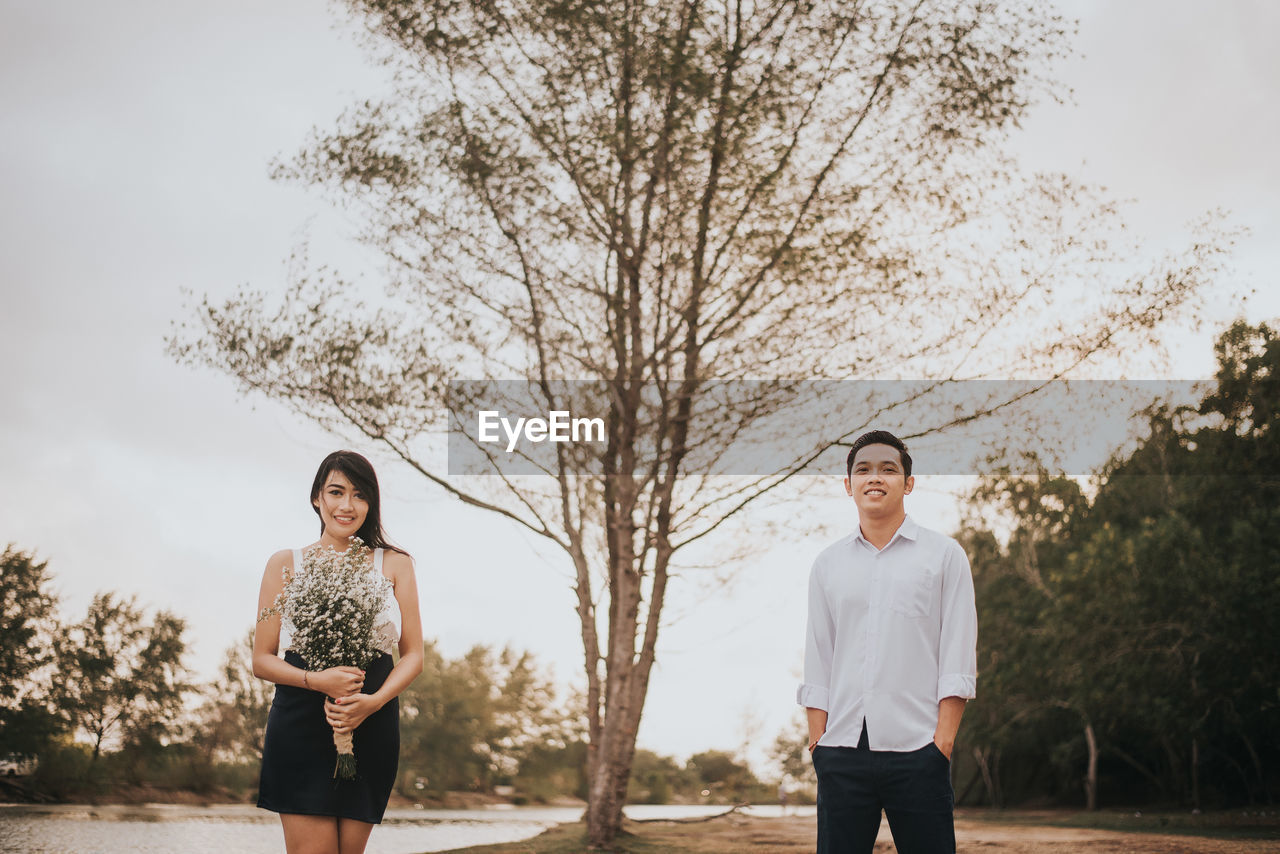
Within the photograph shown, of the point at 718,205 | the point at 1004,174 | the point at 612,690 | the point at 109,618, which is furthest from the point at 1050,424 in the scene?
the point at 109,618

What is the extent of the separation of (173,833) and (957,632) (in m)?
13.1

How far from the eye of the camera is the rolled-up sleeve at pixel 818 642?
3.91 m

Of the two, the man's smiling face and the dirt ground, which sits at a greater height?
the man's smiling face

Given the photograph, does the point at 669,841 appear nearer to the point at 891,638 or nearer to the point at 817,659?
the point at 817,659

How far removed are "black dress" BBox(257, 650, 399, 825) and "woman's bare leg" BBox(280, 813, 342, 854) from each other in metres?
0.03

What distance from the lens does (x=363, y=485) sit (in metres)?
3.62

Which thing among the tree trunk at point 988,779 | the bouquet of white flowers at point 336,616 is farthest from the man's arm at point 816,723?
the tree trunk at point 988,779

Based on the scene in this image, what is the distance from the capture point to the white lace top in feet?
11.4

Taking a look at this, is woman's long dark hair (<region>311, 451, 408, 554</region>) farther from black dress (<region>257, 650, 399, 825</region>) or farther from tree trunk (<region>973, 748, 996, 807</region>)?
tree trunk (<region>973, 748, 996, 807</region>)

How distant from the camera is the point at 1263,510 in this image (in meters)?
25.4

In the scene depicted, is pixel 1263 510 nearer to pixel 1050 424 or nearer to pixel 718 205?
pixel 1050 424

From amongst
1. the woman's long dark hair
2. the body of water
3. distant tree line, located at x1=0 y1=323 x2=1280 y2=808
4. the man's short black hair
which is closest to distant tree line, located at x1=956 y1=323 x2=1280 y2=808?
distant tree line, located at x1=0 y1=323 x2=1280 y2=808

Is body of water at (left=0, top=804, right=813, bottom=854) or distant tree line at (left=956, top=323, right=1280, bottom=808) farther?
distant tree line at (left=956, top=323, right=1280, bottom=808)

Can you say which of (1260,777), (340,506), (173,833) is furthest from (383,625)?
(1260,777)
